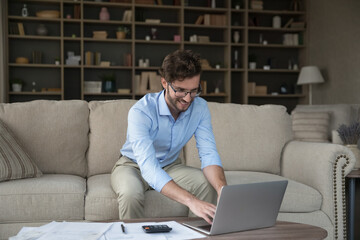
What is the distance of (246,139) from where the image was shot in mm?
A: 2760

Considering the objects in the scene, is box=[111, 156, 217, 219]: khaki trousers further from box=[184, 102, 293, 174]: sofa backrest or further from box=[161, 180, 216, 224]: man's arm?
box=[184, 102, 293, 174]: sofa backrest

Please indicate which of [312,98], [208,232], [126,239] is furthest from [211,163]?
[312,98]

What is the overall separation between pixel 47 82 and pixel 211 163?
191 inches

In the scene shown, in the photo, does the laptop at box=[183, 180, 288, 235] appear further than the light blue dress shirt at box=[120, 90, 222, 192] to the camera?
No

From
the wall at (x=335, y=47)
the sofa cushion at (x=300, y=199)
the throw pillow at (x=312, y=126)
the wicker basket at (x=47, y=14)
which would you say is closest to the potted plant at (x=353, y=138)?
the sofa cushion at (x=300, y=199)

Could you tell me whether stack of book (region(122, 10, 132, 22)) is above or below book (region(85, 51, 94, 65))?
above

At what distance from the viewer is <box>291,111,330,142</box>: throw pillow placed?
4375mm

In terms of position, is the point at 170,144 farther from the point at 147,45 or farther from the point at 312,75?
the point at 147,45

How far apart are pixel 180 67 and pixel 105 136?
3.45ft

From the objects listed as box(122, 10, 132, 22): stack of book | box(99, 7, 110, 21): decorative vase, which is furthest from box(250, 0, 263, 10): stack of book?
box(99, 7, 110, 21): decorative vase

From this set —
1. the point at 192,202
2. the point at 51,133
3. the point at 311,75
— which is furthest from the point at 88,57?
the point at 192,202

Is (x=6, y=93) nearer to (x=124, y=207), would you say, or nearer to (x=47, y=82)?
(x=47, y=82)

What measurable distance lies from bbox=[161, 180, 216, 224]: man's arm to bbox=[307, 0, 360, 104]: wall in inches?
180

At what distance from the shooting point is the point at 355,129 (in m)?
2.59
